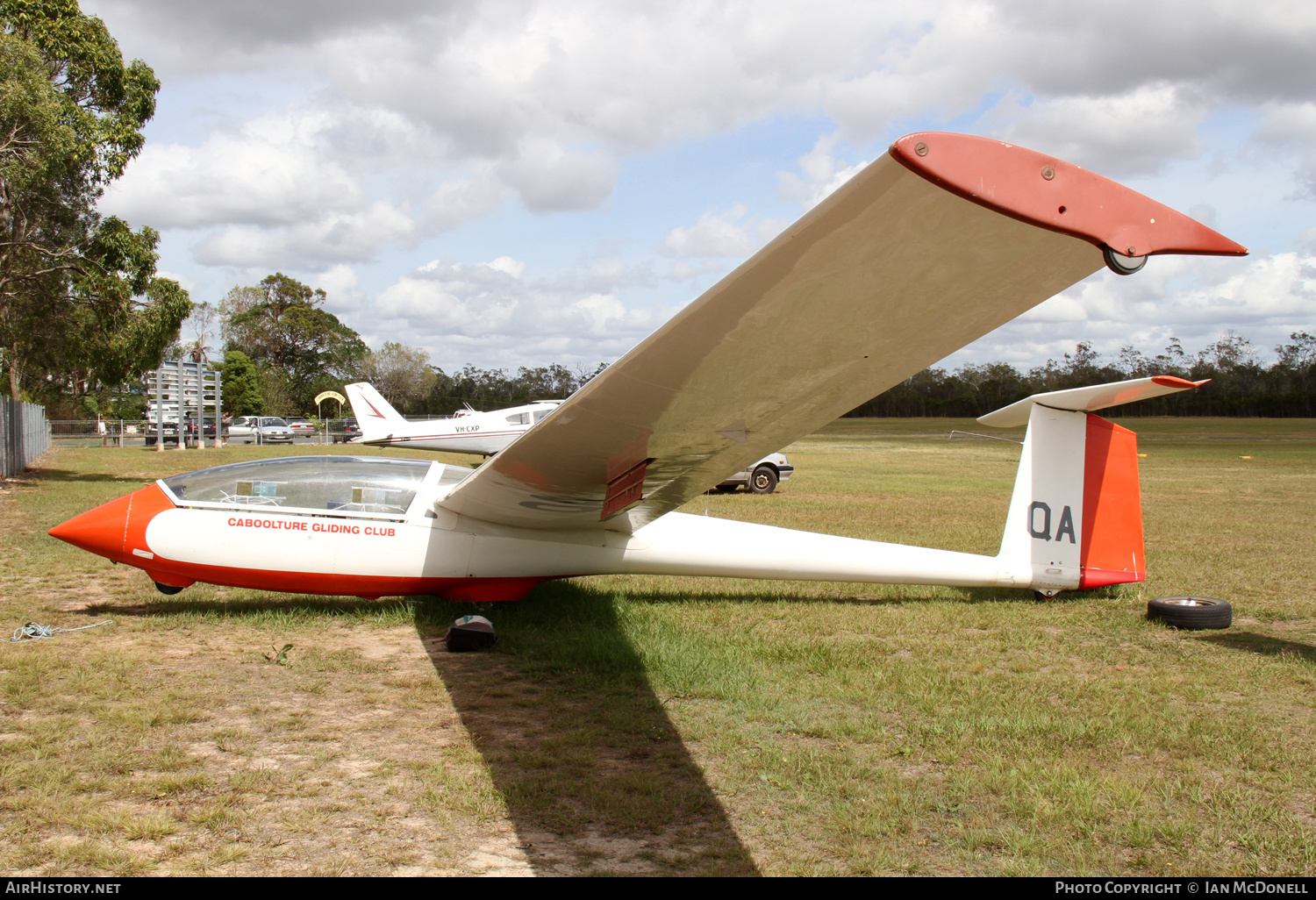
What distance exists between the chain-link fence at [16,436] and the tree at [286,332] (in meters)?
58.0

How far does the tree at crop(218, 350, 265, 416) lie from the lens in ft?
230

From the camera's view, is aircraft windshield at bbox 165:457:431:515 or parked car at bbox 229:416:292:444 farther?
parked car at bbox 229:416:292:444

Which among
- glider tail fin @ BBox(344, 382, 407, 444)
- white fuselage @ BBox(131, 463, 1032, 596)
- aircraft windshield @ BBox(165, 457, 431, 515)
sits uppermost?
glider tail fin @ BBox(344, 382, 407, 444)

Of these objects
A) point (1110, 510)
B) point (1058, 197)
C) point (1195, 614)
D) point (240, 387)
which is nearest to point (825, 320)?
point (1058, 197)

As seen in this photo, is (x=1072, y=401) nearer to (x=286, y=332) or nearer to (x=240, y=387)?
(x=240, y=387)

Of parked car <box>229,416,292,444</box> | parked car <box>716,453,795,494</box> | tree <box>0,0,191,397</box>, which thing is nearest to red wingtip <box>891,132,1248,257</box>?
parked car <box>716,453,795,494</box>

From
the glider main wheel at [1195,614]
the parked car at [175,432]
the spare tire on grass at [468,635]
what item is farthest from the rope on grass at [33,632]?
the parked car at [175,432]

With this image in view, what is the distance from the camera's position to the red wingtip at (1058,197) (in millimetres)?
1837

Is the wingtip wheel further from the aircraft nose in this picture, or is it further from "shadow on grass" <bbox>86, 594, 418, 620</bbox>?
the aircraft nose

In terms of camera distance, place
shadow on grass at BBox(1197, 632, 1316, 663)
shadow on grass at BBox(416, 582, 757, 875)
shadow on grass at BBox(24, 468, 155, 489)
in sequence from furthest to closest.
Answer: shadow on grass at BBox(24, 468, 155, 489), shadow on grass at BBox(1197, 632, 1316, 663), shadow on grass at BBox(416, 582, 757, 875)

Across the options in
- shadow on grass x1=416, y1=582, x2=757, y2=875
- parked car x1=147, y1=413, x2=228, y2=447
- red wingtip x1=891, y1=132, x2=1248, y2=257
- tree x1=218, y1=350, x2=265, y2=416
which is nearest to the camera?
red wingtip x1=891, y1=132, x2=1248, y2=257

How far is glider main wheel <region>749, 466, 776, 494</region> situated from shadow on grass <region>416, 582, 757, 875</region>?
12.1 meters

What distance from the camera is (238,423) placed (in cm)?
5628

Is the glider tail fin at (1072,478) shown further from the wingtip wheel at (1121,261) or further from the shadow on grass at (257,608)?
the shadow on grass at (257,608)
